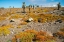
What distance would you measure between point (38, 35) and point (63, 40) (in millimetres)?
3149

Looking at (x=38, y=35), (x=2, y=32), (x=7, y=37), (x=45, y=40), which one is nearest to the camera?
(x=45, y=40)

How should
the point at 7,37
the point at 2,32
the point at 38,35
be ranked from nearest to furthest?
the point at 38,35, the point at 7,37, the point at 2,32

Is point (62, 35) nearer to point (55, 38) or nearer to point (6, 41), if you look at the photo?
point (55, 38)

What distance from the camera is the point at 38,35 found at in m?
17.2

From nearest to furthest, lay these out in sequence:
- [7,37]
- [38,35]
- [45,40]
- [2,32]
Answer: [45,40] < [38,35] < [7,37] < [2,32]

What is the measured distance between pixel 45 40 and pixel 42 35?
1.43 meters

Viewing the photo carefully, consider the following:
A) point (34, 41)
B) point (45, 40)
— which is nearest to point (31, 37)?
point (34, 41)

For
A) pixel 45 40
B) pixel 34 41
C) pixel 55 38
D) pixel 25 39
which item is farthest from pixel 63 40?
pixel 25 39

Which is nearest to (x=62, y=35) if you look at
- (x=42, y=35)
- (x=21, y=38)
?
(x=42, y=35)

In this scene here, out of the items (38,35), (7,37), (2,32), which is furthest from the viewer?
(2,32)

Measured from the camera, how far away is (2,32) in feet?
65.4

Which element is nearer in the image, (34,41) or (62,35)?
(34,41)

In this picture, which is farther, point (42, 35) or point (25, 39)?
point (42, 35)

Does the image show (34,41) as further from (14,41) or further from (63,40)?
(63,40)
